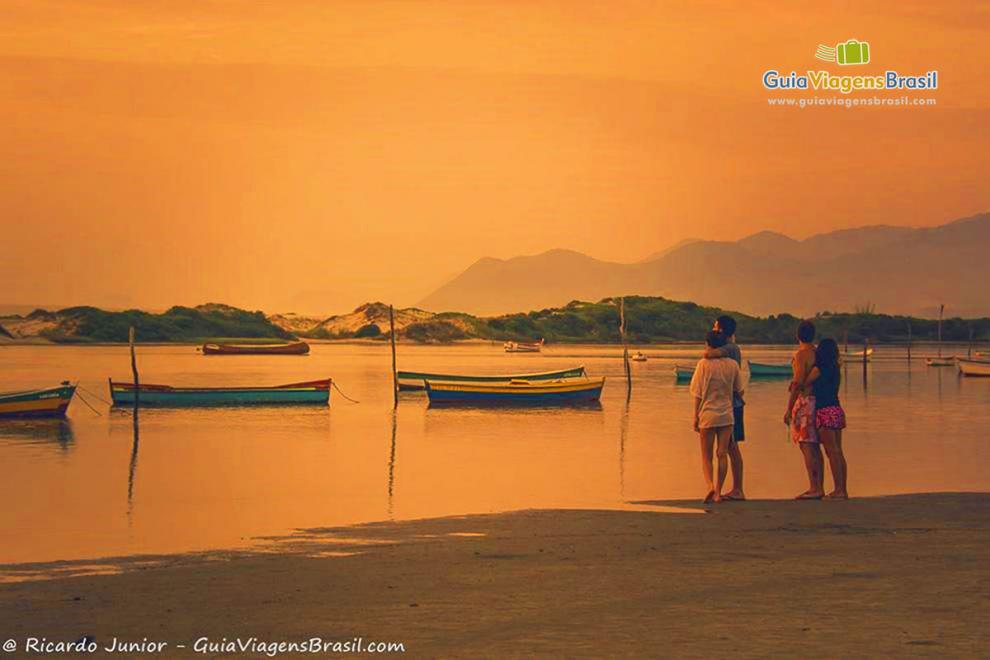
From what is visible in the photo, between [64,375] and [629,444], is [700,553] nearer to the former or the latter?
[629,444]

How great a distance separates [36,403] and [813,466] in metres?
39.6

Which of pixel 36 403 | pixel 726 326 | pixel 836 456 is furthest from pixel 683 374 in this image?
pixel 726 326

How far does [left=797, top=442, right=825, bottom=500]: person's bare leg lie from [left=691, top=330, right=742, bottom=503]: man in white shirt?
3.82 ft

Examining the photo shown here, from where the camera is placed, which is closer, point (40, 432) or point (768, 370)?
point (40, 432)

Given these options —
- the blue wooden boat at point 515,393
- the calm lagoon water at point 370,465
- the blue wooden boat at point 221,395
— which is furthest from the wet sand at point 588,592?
the blue wooden boat at point 221,395

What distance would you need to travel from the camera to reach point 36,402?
49.8m

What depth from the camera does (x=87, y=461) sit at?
3550 centimetres

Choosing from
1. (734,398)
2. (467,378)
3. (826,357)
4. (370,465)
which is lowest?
(370,465)

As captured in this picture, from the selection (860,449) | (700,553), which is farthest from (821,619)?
(860,449)

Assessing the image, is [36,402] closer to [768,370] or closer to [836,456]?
[836,456]

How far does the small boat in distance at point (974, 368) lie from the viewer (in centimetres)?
9590

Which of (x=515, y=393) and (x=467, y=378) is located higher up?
(x=467, y=378)

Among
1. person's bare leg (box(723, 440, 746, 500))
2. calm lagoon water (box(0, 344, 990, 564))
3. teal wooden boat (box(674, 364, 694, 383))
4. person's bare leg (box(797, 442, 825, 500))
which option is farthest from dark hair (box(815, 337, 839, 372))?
teal wooden boat (box(674, 364, 694, 383))

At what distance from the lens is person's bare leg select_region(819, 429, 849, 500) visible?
17312 mm
